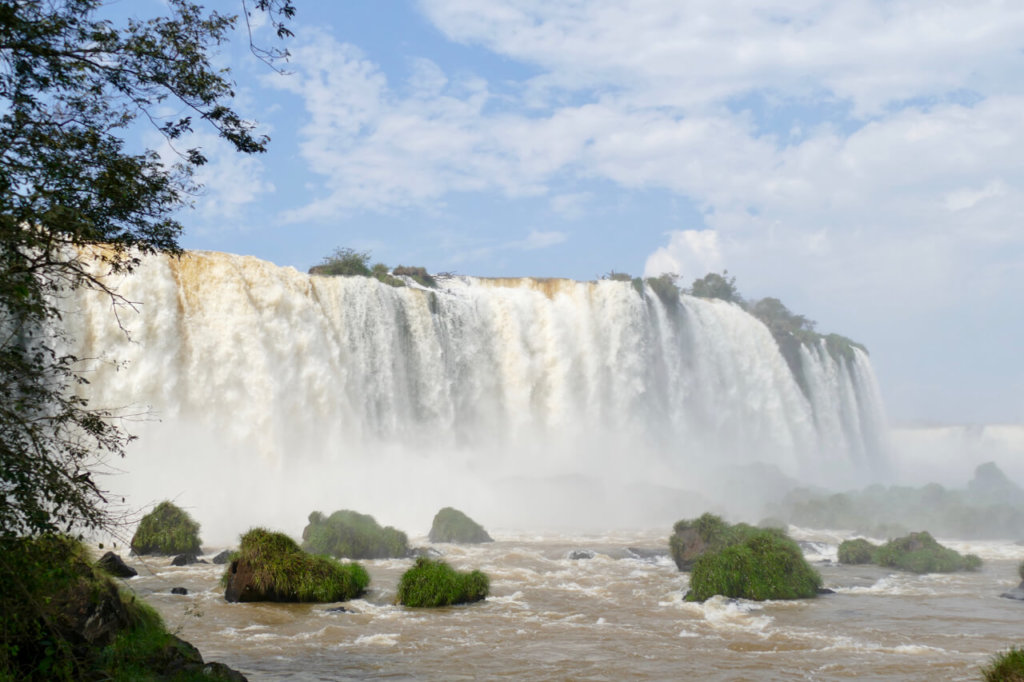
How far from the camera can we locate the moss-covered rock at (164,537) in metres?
16.7

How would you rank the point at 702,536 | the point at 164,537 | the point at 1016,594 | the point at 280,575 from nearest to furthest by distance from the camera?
the point at 280,575 < the point at 1016,594 < the point at 702,536 < the point at 164,537

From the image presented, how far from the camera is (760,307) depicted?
6094 centimetres

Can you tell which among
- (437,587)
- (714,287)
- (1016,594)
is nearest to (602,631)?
(437,587)

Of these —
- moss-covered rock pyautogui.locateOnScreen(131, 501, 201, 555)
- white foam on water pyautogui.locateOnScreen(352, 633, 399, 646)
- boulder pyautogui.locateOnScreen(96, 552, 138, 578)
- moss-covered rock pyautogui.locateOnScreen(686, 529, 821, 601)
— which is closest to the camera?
white foam on water pyautogui.locateOnScreen(352, 633, 399, 646)

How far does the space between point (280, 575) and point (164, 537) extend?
5618 millimetres

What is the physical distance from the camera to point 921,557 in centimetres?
1805

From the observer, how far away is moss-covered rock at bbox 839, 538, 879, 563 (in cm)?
1902

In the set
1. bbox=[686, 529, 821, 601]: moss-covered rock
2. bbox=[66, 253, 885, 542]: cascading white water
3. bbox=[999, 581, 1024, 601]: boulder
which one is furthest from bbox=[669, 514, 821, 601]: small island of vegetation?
bbox=[66, 253, 885, 542]: cascading white water

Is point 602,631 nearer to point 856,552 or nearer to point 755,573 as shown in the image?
point 755,573

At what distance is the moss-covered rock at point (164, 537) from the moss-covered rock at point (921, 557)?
15500 millimetres

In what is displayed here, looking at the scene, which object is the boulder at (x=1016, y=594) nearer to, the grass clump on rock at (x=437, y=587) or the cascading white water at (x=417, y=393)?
the grass clump on rock at (x=437, y=587)

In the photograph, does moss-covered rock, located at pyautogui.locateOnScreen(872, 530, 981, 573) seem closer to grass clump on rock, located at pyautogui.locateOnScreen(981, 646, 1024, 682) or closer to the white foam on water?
grass clump on rock, located at pyautogui.locateOnScreen(981, 646, 1024, 682)

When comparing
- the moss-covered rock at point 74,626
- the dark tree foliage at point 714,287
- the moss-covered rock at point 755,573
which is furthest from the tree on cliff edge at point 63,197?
the dark tree foliage at point 714,287

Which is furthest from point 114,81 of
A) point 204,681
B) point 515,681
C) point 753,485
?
point 753,485
